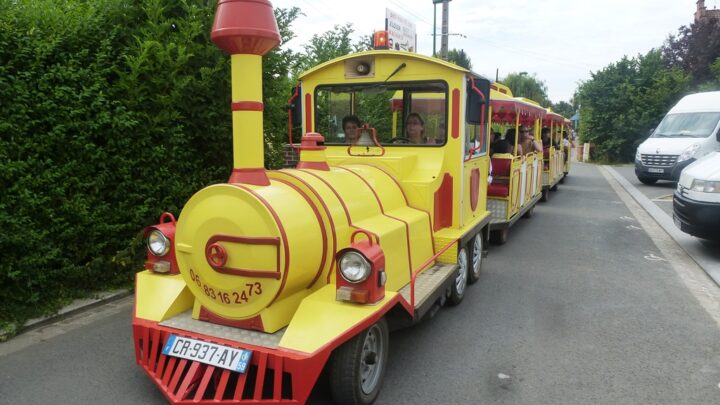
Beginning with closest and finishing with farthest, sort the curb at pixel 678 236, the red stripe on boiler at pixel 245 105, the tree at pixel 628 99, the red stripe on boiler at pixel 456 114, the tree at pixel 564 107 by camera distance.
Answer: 1. the red stripe on boiler at pixel 245 105
2. the red stripe on boiler at pixel 456 114
3. the curb at pixel 678 236
4. the tree at pixel 628 99
5. the tree at pixel 564 107

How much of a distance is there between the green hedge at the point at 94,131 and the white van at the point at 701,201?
6.09m

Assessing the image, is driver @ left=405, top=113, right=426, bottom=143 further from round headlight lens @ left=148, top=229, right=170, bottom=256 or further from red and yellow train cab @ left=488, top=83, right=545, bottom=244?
round headlight lens @ left=148, top=229, right=170, bottom=256

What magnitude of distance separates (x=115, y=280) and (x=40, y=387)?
78.5 inches

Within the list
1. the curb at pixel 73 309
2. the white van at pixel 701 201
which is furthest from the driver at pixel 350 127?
the white van at pixel 701 201

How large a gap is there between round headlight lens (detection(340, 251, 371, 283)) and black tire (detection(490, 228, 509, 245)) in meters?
5.41

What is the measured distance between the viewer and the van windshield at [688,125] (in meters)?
14.6

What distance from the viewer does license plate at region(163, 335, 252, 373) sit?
113 inches

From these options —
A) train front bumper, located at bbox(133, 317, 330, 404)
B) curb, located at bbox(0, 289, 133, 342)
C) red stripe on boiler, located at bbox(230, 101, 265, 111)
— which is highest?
red stripe on boiler, located at bbox(230, 101, 265, 111)

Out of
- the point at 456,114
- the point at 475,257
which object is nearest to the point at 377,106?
the point at 456,114

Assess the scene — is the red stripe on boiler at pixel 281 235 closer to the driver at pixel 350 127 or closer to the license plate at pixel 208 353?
the license plate at pixel 208 353

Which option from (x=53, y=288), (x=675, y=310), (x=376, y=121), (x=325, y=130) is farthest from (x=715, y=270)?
(x=53, y=288)

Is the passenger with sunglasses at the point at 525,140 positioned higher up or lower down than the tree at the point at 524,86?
lower down

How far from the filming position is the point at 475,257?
5848 mm

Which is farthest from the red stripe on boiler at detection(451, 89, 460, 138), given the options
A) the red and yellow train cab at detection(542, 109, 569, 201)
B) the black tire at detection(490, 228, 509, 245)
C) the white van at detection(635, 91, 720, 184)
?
the white van at detection(635, 91, 720, 184)
